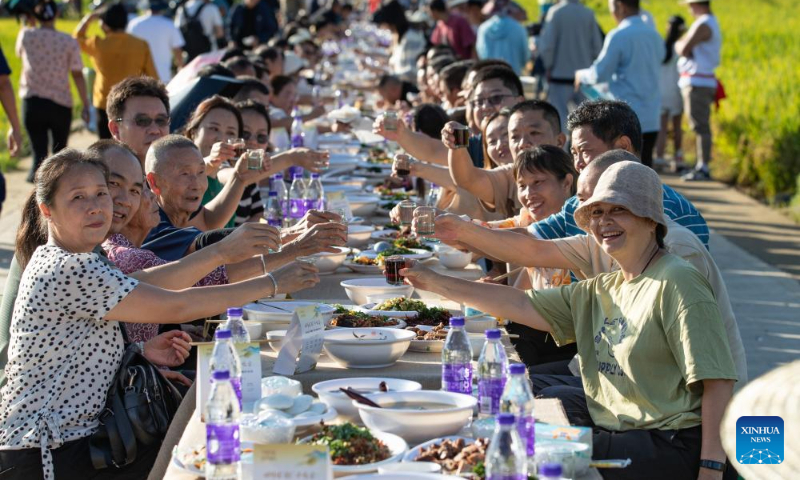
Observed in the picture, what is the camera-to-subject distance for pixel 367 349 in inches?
151

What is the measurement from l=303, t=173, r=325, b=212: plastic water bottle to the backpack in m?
11.2

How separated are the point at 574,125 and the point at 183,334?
1.98 m

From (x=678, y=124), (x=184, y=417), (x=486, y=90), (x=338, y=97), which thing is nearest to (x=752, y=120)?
(x=678, y=124)

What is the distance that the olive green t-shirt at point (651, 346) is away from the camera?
12.0ft

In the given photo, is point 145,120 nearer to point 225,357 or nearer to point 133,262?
point 133,262

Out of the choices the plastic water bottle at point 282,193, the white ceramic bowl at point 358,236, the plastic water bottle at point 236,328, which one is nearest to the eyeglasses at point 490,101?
the plastic water bottle at point 282,193

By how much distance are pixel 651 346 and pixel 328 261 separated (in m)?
2.10

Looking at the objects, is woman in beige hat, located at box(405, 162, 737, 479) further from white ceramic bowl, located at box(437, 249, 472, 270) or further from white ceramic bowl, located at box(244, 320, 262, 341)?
white ceramic bowl, located at box(437, 249, 472, 270)

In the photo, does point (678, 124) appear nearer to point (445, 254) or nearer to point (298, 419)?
point (445, 254)

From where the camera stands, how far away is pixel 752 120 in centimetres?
1407

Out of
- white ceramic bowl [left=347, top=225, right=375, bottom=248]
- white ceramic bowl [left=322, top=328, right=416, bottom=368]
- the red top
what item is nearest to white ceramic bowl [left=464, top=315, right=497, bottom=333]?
white ceramic bowl [left=322, top=328, right=416, bottom=368]

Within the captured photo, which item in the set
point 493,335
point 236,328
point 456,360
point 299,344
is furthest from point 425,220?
point 493,335

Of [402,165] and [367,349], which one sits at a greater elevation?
[402,165]

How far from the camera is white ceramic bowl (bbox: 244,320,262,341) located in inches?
168
